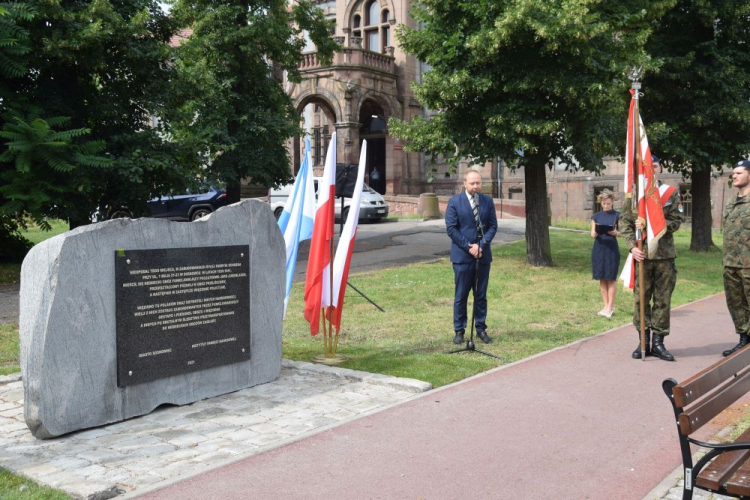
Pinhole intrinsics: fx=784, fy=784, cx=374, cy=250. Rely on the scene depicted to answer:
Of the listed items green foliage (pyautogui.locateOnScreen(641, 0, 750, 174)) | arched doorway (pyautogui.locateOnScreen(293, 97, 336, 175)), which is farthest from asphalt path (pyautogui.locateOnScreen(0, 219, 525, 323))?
arched doorway (pyautogui.locateOnScreen(293, 97, 336, 175))

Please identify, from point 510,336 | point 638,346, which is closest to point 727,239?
point 638,346

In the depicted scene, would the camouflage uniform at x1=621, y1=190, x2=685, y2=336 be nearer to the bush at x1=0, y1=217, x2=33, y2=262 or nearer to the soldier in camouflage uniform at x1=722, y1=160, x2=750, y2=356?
the soldier in camouflage uniform at x1=722, y1=160, x2=750, y2=356

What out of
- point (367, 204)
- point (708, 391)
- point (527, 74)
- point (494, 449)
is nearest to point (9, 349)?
point (494, 449)

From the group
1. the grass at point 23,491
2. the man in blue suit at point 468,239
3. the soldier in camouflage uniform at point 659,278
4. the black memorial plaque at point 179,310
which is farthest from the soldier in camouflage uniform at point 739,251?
the grass at point 23,491

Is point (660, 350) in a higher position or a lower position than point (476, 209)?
lower

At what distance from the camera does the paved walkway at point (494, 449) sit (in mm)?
4859

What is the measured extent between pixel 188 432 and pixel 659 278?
5.52 meters

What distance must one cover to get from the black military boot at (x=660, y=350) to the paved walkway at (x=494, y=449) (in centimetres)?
59

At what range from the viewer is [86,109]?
1460 centimetres

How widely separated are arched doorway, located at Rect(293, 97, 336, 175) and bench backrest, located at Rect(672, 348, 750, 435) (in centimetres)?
3406

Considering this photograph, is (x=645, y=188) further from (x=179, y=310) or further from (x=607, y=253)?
(x=179, y=310)

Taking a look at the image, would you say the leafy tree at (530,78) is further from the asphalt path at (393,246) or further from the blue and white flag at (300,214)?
the blue and white flag at (300,214)

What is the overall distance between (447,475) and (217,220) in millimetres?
3398

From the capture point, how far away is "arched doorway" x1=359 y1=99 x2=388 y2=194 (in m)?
39.8
